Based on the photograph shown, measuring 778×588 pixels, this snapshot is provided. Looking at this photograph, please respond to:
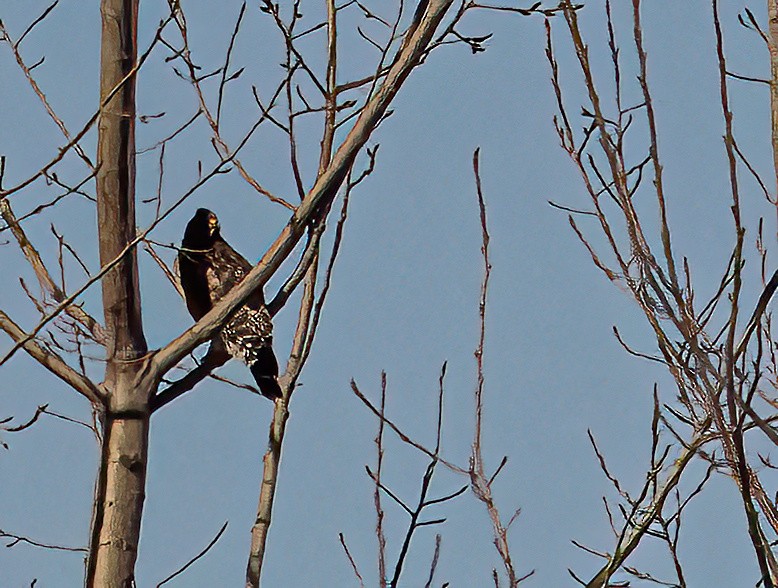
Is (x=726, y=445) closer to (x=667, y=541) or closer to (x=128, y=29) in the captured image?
(x=667, y=541)

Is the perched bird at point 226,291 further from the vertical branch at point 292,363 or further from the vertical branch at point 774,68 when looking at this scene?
the vertical branch at point 774,68

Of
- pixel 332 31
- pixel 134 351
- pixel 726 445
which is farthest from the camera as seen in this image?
pixel 332 31

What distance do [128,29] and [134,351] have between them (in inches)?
29.6

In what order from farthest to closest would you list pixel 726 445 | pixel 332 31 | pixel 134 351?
pixel 332 31 → pixel 134 351 → pixel 726 445

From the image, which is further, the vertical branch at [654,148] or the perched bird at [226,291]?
the perched bird at [226,291]

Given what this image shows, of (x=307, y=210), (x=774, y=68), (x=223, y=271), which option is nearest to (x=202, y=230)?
(x=223, y=271)

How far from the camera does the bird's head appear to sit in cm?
509

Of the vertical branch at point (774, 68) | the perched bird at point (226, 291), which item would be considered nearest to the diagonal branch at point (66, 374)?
the perched bird at point (226, 291)

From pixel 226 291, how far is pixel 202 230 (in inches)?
30.6

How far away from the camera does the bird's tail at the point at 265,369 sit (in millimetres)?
4113

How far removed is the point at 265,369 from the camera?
4285 millimetres

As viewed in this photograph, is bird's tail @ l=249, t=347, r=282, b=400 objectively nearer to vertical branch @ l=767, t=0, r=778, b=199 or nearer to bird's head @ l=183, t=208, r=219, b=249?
bird's head @ l=183, t=208, r=219, b=249

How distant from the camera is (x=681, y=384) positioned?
8.15 ft

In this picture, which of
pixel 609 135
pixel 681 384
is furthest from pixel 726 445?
pixel 609 135
